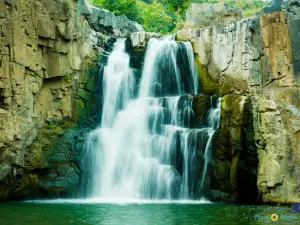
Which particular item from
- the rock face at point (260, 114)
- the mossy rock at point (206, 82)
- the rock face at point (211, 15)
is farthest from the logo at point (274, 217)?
the rock face at point (211, 15)

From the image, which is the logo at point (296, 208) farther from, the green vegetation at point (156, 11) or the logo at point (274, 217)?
the green vegetation at point (156, 11)

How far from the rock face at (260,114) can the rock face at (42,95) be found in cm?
788

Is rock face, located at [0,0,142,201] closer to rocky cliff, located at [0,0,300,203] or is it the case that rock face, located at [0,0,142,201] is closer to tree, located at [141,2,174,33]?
rocky cliff, located at [0,0,300,203]

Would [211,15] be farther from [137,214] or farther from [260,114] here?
[137,214]

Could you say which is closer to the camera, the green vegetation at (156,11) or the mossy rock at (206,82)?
the mossy rock at (206,82)

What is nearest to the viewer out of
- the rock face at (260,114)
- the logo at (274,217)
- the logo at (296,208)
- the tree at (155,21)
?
the logo at (274,217)

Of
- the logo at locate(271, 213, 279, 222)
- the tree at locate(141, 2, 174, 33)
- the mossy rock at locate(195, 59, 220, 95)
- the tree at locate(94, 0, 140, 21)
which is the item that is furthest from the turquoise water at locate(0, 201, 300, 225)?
the tree at locate(141, 2, 174, 33)

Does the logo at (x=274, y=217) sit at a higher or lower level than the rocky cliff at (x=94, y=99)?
lower

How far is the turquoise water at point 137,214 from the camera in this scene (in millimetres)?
12297

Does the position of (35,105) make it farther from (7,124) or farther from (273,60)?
(273,60)

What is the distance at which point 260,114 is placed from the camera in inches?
713

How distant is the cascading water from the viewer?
732 inches

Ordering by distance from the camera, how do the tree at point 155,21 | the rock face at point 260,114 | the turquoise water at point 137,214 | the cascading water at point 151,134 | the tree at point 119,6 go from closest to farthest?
1. the turquoise water at point 137,214
2. the rock face at point 260,114
3. the cascading water at point 151,134
4. the tree at point 119,6
5. the tree at point 155,21

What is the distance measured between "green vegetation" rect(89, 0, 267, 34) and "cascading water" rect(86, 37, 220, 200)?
12.6m
